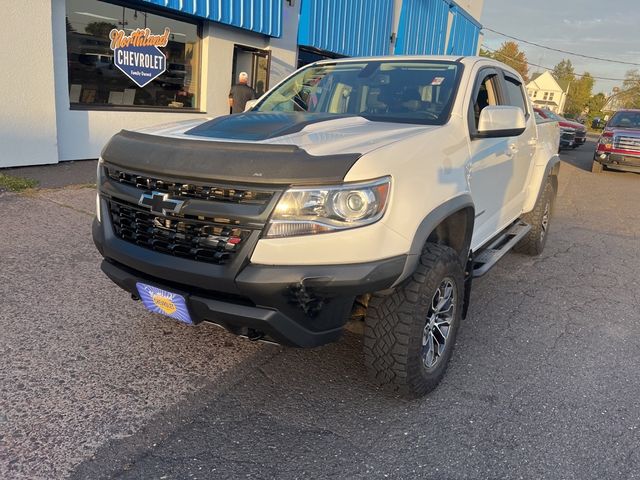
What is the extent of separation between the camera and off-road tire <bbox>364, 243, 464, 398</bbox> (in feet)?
8.75

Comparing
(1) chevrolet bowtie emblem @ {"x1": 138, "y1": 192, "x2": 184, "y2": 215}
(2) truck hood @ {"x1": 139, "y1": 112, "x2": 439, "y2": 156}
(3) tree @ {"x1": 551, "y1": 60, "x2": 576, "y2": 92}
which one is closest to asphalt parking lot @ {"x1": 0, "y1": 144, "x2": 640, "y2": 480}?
(1) chevrolet bowtie emblem @ {"x1": 138, "y1": 192, "x2": 184, "y2": 215}

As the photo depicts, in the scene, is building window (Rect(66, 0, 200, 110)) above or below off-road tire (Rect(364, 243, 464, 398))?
above

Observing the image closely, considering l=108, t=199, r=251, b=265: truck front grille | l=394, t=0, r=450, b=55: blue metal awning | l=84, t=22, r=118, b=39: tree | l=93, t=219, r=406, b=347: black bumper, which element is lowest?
l=93, t=219, r=406, b=347: black bumper

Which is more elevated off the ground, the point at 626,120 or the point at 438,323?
the point at 626,120

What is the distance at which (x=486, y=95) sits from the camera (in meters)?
4.02

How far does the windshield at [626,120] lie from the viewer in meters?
15.0

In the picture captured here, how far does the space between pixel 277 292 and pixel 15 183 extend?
610 centimetres

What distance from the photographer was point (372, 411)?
2891 mm

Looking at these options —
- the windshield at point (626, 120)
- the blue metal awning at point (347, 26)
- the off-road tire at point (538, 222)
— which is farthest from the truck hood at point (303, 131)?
the windshield at point (626, 120)

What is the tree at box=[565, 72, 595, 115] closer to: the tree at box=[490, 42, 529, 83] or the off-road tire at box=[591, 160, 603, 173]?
the tree at box=[490, 42, 529, 83]

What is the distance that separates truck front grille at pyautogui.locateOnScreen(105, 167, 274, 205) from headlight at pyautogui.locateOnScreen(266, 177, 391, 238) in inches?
4.0

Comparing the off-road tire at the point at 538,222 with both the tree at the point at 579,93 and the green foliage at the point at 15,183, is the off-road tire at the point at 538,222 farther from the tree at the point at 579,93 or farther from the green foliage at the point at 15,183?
the tree at the point at 579,93

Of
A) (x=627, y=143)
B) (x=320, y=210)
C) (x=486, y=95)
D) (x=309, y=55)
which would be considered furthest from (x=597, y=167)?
(x=320, y=210)

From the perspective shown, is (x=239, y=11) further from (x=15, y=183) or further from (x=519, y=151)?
(x=519, y=151)
